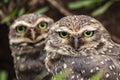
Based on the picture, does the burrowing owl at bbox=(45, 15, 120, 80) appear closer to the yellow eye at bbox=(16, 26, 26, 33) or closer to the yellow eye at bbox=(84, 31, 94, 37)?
the yellow eye at bbox=(84, 31, 94, 37)

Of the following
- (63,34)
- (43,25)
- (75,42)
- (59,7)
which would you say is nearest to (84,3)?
(43,25)

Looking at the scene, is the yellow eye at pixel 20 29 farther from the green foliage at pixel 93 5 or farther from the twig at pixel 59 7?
the twig at pixel 59 7

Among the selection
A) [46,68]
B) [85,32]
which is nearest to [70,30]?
[85,32]

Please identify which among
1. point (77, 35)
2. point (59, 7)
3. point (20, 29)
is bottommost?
point (59, 7)

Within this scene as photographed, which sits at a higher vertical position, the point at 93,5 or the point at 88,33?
the point at 88,33

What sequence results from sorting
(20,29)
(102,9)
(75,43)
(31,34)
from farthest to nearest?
(102,9) → (20,29) → (31,34) → (75,43)

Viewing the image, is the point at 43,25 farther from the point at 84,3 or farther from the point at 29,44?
the point at 84,3

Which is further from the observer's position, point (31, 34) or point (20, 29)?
point (20, 29)

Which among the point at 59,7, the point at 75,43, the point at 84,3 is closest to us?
the point at 75,43
